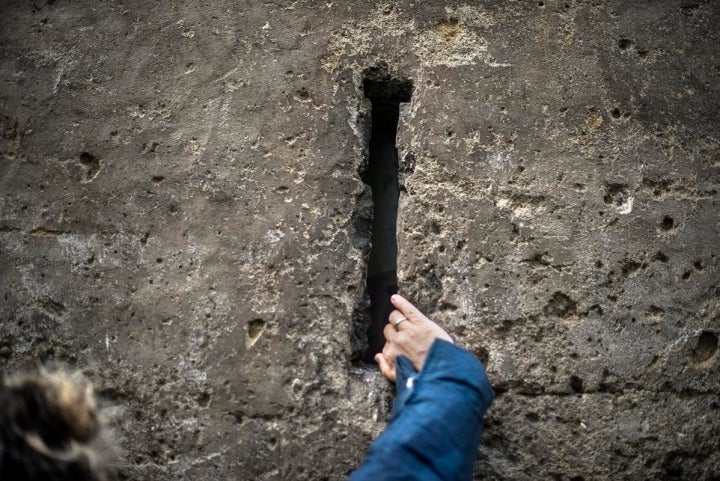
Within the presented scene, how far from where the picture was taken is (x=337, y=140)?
1.94m

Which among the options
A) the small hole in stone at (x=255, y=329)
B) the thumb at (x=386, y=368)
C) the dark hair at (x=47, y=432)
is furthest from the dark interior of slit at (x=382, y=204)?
the dark hair at (x=47, y=432)

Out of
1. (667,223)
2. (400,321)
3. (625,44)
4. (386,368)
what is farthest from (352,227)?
(625,44)

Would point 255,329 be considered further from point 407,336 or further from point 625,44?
point 625,44

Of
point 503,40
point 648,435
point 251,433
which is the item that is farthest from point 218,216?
point 648,435

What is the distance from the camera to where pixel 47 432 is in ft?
3.21

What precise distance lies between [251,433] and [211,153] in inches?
33.9

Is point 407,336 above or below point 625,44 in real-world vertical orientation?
below

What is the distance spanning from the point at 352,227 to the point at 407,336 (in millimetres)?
385

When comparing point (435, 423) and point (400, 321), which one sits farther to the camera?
point (400, 321)

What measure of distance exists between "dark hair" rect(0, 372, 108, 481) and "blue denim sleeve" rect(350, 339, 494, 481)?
522 mm

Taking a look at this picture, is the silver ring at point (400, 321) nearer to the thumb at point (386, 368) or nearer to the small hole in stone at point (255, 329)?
the thumb at point (386, 368)

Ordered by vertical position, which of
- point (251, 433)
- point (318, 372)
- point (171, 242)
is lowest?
point (251, 433)

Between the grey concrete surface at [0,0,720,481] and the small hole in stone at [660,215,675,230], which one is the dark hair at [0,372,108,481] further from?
the small hole in stone at [660,215,675,230]

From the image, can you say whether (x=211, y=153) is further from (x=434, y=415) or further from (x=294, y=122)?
(x=434, y=415)
